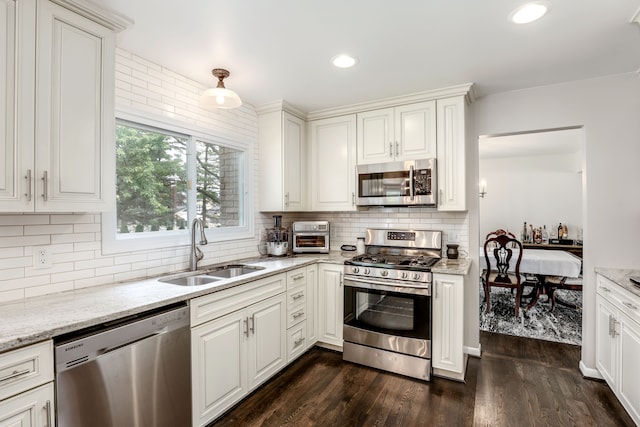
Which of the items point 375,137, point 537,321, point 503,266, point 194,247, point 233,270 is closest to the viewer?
point 194,247

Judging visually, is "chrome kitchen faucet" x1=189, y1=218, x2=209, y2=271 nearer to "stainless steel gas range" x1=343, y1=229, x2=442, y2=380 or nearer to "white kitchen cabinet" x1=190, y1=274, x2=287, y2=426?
"white kitchen cabinet" x1=190, y1=274, x2=287, y2=426

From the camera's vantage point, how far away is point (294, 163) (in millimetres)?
3395

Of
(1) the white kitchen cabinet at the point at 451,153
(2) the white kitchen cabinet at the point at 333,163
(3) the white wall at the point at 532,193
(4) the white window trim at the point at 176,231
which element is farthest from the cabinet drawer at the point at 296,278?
(3) the white wall at the point at 532,193

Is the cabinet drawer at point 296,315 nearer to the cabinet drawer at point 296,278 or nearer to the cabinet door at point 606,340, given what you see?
the cabinet drawer at point 296,278

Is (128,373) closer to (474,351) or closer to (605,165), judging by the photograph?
(474,351)

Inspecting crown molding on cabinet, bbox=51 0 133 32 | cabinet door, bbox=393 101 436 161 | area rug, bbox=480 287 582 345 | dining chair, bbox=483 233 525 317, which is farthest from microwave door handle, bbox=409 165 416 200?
crown molding on cabinet, bbox=51 0 133 32

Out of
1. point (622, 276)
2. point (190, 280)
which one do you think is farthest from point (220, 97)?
point (622, 276)

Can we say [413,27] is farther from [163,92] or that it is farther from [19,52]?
[19,52]

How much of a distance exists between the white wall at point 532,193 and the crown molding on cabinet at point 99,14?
6.83 metres

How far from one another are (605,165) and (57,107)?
371 cm

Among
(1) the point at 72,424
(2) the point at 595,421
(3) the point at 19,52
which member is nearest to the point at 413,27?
(3) the point at 19,52

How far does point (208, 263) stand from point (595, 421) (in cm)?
297

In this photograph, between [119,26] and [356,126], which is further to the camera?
[356,126]

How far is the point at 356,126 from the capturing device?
3.31 metres
